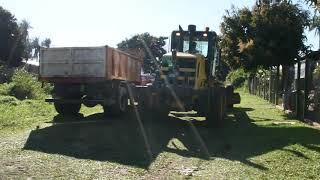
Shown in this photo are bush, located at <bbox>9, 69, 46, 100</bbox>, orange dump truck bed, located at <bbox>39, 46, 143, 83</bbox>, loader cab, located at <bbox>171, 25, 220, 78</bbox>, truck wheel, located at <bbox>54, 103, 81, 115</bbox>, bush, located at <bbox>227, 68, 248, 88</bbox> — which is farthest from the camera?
bush, located at <bbox>227, 68, 248, 88</bbox>

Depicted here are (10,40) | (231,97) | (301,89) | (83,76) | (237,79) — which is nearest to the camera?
(83,76)

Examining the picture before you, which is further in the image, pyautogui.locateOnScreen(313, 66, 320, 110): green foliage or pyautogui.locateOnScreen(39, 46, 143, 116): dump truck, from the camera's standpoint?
pyautogui.locateOnScreen(39, 46, 143, 116): dump truck

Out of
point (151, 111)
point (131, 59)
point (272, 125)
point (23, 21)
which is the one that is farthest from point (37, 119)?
point (23, 21)

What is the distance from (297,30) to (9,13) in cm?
5164

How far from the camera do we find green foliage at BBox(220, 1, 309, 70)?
24297mm

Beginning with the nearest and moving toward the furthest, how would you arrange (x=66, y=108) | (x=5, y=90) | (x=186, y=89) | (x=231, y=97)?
(x=186, y=89) → (x=66, y=108) → (x=231, y=97) → (x=5, y=90)

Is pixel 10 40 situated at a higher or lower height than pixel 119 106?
higher

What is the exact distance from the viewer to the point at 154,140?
13617 mm

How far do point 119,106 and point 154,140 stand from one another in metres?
5.14

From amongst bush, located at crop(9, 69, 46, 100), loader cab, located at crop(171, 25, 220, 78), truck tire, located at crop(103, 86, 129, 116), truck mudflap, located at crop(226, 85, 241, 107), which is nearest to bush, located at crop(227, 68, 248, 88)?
bush, located at crop(9, 69, 46, 100)

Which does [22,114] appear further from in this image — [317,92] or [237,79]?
[237,79]

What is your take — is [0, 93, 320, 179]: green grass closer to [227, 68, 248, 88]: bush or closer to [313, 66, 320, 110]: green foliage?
[313, 66, 320, 110]: green foliage

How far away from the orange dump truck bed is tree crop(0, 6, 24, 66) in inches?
1984

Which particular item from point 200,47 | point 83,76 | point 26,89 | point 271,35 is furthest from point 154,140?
point 26,89
